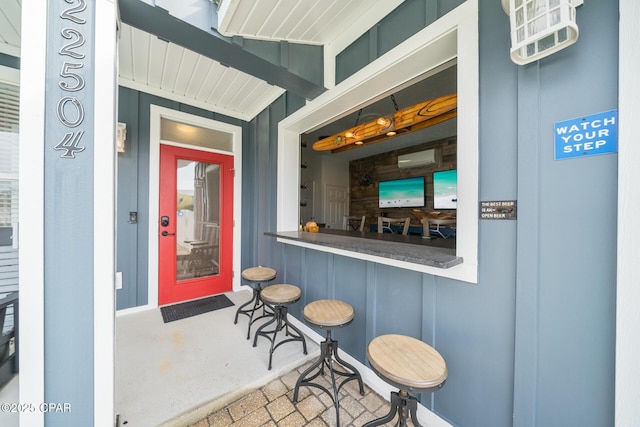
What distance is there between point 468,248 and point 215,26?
2.00m

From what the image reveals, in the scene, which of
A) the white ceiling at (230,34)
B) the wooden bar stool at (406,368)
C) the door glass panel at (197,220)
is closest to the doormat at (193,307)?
the door glass panel at (197,220)

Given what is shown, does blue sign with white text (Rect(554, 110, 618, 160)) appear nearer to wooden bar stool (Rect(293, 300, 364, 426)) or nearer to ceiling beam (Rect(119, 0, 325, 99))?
wooden bar stool (Rect(293, 300, 364, 426))

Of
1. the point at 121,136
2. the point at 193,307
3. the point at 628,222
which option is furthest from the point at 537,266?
the point at 121,136

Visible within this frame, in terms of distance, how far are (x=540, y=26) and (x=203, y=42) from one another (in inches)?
70.7

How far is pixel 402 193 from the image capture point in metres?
5.50

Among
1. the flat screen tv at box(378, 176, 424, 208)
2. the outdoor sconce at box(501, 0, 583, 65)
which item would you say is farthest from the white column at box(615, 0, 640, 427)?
the flat screen tv at box(378, 176, 424, 208)

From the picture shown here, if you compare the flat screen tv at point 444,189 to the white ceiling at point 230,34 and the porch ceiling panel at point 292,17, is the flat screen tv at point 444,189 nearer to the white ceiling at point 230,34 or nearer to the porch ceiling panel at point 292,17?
the white ceiling at point 230,34

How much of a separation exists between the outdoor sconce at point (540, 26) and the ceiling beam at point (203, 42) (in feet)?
4.54

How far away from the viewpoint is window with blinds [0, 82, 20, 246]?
104cm

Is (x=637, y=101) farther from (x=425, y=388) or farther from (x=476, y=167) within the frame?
(x=425, y=388)

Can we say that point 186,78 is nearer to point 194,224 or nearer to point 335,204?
point 194,224

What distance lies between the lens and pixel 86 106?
106cm

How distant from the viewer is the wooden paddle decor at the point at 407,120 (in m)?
2.01

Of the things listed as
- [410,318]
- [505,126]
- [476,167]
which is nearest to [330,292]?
[410,318]
